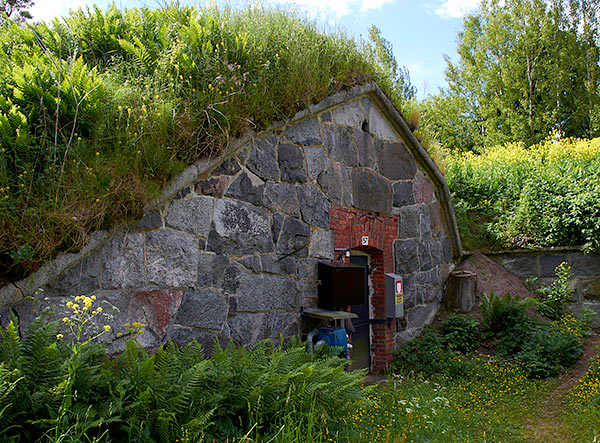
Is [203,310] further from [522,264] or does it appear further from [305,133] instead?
[522,264]

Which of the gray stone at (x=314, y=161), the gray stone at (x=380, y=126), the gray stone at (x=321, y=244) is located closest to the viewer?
the gray stone at (x=321, y=244)

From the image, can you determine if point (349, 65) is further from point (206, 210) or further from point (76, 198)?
point (76, 198)

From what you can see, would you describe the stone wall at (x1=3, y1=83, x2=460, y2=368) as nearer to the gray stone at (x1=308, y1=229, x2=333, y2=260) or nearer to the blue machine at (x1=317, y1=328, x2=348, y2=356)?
the gray stone at (x1=308, y1=229, x2=333, y2=260)

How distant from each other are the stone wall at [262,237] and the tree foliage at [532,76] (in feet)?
45.5

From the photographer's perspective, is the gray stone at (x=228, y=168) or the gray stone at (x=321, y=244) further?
the gray stone at (x=321, y=244)

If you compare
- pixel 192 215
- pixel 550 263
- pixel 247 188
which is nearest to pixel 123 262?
pixel 192 215

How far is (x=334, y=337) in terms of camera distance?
19.8 ft

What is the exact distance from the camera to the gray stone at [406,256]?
844 cm

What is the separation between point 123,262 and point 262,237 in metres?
1.78

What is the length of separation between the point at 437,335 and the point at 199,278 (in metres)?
5.01

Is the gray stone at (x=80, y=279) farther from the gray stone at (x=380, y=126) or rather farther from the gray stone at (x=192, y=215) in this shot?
the gray stone at (x=380, y=126)

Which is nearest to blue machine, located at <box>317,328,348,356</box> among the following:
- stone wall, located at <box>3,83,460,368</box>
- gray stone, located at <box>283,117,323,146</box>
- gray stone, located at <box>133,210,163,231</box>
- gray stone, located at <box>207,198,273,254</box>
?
stone wall, located at <box>3,83,460,368</box>

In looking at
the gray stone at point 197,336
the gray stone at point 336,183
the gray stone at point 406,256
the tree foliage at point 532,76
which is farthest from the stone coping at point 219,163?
the tree foliage at point 532,76

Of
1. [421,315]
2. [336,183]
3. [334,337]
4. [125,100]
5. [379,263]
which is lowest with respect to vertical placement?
[334,337]
